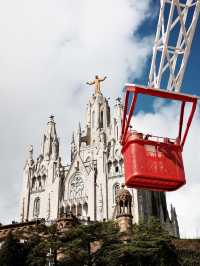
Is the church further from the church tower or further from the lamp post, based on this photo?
the lamp post

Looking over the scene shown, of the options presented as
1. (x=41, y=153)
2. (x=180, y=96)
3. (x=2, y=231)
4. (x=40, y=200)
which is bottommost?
(x=180, y=96)

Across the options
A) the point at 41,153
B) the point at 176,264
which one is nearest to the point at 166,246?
the point at 176,264

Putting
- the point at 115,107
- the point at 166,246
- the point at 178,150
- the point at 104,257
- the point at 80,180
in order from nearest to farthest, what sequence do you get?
the point at 178,150
the point at 104,257
the point at 166,246
the point at 80,180
the point at 115,107

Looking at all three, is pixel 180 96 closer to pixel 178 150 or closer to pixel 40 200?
pixel 178 150

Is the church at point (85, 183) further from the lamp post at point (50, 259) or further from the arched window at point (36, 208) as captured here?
the lamp post at point (50, 259)

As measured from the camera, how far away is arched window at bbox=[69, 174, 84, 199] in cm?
5797

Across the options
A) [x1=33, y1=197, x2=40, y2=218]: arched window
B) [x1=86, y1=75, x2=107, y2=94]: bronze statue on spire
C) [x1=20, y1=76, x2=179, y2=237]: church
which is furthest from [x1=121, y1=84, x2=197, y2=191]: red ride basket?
[x1=86, y1=75, x2=107, y2=94]: bronze statue on spire

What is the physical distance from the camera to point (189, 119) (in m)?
13.4

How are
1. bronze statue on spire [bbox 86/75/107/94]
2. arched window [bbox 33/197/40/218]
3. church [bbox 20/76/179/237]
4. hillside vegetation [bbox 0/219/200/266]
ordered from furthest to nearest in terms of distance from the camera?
bronze statue on spire [bbox 86/75/107/94], arched window [bbox 33/197/40/218], church [bbox 20/76/179/237], hillside vegetation [bbox 0/219/200/266]

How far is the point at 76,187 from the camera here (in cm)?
5878

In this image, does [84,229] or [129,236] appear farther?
[129,236]

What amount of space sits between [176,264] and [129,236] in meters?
4.71

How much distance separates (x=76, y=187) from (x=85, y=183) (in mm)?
2173

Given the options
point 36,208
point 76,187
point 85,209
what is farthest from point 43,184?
point 85,209
